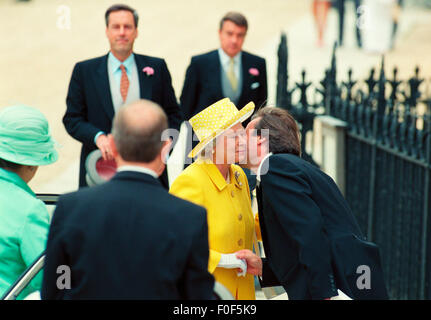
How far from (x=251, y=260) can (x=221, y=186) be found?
1.07 feet

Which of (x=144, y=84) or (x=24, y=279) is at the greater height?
(x=144, y=84)

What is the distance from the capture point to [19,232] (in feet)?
9.57

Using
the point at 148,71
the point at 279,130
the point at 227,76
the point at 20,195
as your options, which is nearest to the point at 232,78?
the point at 227,76

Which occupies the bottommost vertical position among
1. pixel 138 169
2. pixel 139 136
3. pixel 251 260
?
pixel 251 260

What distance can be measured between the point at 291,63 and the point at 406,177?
10.5 meters

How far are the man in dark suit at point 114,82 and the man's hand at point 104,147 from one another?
0.27 m

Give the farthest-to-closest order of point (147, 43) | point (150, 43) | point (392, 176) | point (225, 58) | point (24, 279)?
1. point (147, 43)
2. point (150, 43)
3. point (225, 58)
4. point (392, 176)
5. point (24, 279)

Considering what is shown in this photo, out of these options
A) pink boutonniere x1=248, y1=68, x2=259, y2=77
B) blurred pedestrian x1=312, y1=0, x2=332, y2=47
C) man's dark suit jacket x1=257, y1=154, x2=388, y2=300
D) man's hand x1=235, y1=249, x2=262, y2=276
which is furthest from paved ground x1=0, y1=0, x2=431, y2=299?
man's dark suit jacket x1=257, y1=154, x2=388, y2=300

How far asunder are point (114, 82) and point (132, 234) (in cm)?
281

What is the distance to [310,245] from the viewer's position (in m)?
2.92

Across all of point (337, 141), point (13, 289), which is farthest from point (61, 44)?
point (13, 289)

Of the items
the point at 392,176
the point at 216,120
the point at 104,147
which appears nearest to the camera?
the point at 216,120

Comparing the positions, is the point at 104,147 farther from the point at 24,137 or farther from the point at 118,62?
the point at 24,137

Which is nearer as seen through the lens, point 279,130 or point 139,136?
point 139,136
